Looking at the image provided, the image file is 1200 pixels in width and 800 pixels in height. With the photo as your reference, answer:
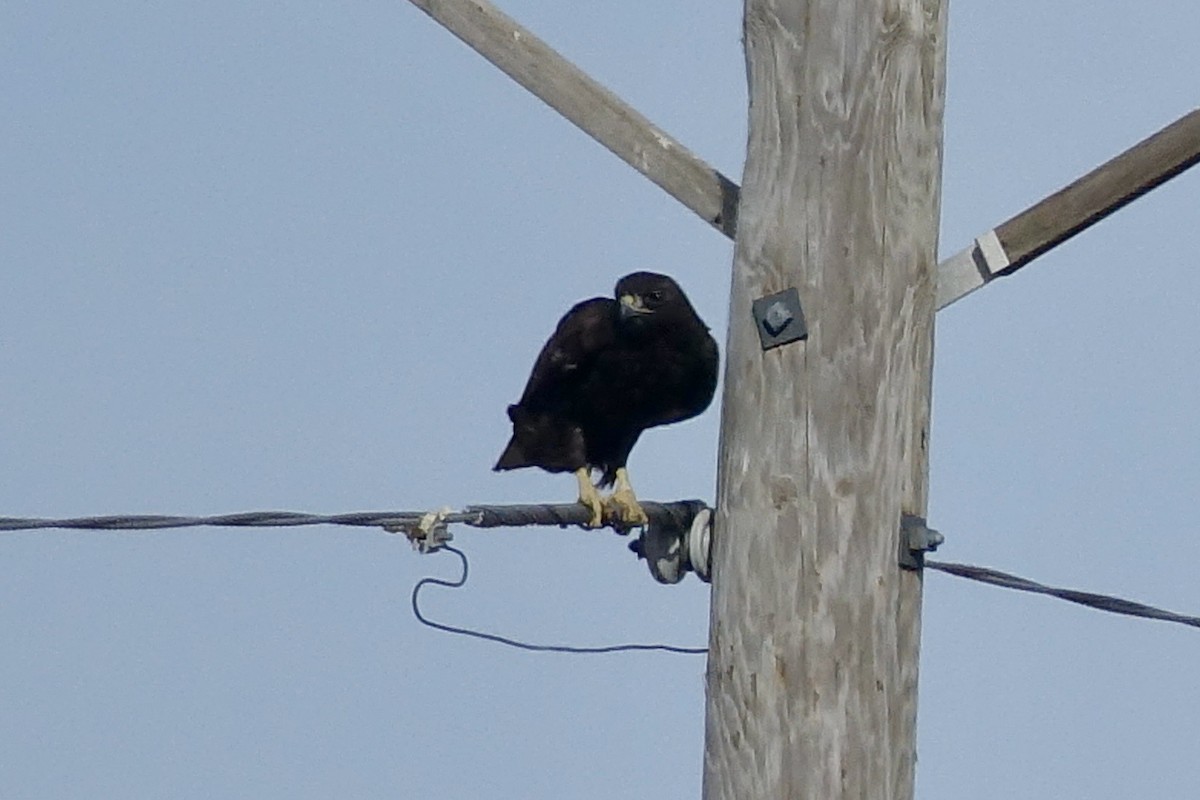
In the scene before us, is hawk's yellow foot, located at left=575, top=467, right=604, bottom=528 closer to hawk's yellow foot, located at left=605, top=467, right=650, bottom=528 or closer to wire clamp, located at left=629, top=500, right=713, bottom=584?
hawk's yellow foot, located at left=605, top=467, right=650, bottom=528

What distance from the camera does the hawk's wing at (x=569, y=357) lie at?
6.78 metres

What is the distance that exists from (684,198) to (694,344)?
2.16m

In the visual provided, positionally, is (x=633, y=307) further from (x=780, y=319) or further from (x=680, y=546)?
(x=780, y=319)

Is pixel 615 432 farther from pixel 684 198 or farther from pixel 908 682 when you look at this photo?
pixel 908 682

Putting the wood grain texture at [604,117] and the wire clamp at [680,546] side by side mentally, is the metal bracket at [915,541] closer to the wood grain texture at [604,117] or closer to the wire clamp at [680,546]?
the wire clamp at [680,546]

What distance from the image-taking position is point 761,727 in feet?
13.2

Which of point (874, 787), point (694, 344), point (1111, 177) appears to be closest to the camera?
point (874, 787)

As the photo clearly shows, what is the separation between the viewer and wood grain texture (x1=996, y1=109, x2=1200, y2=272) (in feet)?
13.8

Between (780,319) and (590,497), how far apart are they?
8.02ft

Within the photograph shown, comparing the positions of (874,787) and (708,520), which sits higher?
(708,520)

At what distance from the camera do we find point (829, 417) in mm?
4047

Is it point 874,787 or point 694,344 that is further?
point 694,344

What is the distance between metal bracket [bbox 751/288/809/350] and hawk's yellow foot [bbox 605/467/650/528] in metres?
0.78

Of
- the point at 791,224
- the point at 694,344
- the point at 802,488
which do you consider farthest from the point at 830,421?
the point at 694,344
